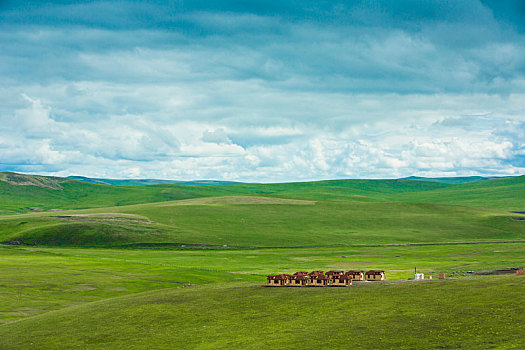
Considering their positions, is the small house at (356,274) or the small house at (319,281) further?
the small house at (356,274)

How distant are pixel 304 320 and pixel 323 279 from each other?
16.1 meters

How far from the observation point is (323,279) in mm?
67250

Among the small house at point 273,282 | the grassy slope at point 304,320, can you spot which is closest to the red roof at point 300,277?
the small house at point 273,282

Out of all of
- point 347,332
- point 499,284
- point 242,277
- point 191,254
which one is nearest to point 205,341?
point 347,332

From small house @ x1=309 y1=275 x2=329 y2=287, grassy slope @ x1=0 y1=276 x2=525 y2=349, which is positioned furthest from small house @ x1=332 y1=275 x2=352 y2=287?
grassy slope @ x1=0 y1=276 x2=525 y2=349

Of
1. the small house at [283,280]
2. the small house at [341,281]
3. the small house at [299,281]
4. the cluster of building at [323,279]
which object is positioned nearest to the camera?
the small house at [341,281]

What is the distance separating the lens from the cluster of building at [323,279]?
66625 millimetres

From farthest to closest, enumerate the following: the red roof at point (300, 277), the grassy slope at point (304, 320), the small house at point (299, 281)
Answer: the red roof at point (300, 277), the small house at point (299, 281), the grassy slope at point (304, 320)

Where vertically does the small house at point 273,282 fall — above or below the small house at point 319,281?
below

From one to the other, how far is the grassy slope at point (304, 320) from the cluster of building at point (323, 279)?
7.91ft

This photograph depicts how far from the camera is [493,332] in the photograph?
40.1 m

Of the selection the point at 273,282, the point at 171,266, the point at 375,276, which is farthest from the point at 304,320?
the point at 171,266

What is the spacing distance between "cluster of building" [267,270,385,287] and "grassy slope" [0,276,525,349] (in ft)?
7.91

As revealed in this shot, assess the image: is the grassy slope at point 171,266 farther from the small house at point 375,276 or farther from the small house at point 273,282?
the small house at point 273,282
